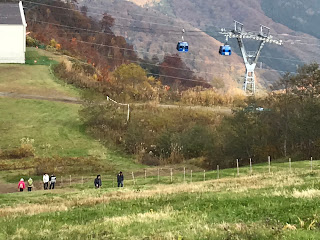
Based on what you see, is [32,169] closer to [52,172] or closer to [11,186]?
[52,172]

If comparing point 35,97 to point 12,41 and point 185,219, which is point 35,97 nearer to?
point 12,41

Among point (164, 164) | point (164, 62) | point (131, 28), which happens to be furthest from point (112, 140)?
point (131, 28)

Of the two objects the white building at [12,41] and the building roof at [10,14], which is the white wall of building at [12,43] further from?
the building roof at [10,14]

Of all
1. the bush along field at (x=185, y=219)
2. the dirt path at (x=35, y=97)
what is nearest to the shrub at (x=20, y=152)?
the dirt path at (x=35, y=97)

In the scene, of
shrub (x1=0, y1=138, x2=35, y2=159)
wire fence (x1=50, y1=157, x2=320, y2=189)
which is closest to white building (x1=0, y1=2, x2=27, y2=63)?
shrub (x1=0, y1=138, x2=35, y2=159)

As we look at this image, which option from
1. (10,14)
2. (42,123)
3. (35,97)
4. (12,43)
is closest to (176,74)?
(10,14)

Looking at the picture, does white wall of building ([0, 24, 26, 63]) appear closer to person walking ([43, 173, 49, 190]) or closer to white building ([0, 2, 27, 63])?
white building ([0, 2, 27, 63])
